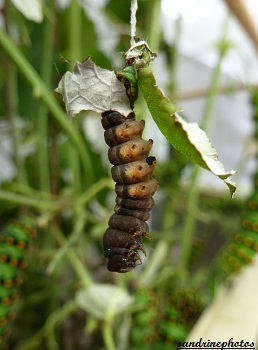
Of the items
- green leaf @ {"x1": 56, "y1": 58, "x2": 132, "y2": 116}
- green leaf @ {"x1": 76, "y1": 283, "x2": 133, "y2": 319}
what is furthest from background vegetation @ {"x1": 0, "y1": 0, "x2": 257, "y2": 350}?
green leaf @ {"x1": 56, "y1": 58, "x2": 132, "y2": 116}

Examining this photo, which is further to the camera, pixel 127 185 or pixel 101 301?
pixel 101 301

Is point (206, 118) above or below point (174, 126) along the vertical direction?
above

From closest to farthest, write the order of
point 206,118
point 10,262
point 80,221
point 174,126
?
point 174,126
point 10,262
point 80,221
point 206,118

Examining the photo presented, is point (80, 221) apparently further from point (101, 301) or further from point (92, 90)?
point (92, 90)

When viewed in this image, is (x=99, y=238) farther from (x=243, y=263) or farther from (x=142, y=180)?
(x=142, y=180)

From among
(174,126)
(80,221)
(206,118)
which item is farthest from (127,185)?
(206,118)

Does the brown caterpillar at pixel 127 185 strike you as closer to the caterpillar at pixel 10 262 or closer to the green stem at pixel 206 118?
the caterpillar at pixel 10 262

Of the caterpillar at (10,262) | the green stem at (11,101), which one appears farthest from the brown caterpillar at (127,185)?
the green stem at (11,101)
